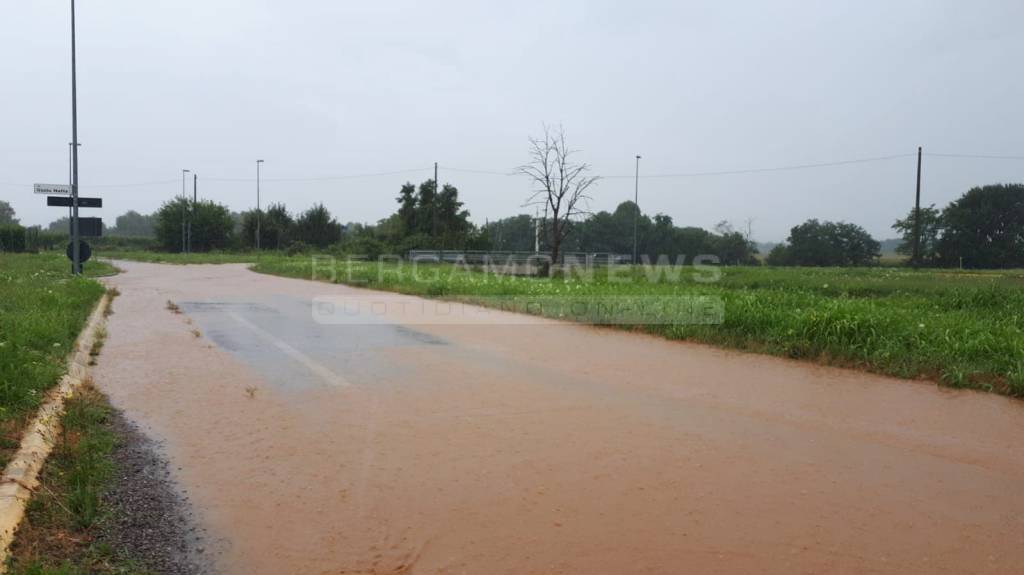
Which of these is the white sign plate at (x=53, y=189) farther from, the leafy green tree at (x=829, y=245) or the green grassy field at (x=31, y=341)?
the leafy green tree at (x=829, y=245)

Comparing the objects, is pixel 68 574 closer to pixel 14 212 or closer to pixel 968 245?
pixel 968 245

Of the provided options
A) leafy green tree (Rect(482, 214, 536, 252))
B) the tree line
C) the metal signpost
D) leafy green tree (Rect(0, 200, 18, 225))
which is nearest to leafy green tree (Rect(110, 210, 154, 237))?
leafy green tree (Rect(0, 200, 18, 225))

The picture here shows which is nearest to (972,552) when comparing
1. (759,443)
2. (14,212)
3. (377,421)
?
(759,443)

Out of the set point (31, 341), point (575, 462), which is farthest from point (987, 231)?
point (31, 341)

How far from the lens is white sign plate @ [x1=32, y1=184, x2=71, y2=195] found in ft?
71.1

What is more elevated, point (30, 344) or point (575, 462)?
point (30, 344)

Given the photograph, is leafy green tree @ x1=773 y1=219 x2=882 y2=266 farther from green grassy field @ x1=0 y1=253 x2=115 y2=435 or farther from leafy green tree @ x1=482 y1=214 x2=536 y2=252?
green grassy field @ x1=0 y1=253 x2=115 y2=435

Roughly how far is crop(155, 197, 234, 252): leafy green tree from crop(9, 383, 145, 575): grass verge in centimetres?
6660

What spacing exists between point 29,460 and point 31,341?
4.28 metres

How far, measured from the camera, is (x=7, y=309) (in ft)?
32.8

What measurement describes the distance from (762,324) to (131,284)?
65.7ft

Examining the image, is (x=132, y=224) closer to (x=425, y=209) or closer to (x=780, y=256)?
(x=425, y=209)

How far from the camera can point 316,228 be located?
231 ft

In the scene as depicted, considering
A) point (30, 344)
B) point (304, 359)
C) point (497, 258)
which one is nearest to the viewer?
point (30, 344)
